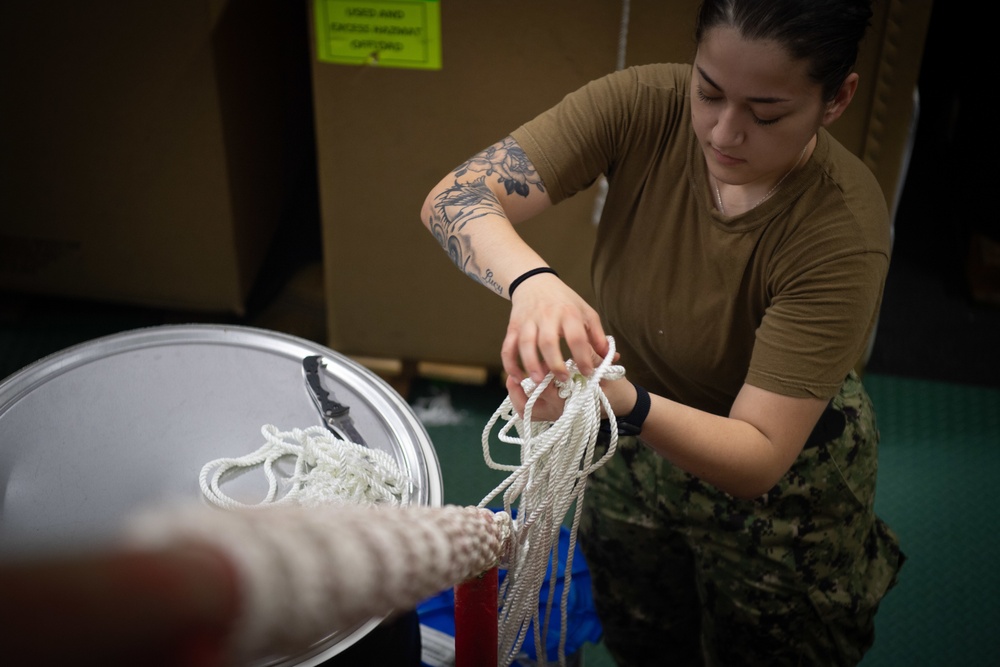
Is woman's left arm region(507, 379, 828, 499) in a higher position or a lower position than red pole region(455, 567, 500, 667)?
higher

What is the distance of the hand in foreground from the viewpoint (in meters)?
0.84

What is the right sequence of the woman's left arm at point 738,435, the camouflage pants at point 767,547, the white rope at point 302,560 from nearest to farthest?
the white rope at point 302,560
the woman's left arm at point 738,435
the camouflage pants at point 767,547

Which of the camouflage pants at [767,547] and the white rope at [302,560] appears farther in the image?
the camouflage pants at [767,547]

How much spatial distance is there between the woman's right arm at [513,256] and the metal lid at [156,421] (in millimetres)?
230

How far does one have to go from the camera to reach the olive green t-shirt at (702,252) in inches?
38.5

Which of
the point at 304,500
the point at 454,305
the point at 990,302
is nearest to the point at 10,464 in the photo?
the point at 304,500

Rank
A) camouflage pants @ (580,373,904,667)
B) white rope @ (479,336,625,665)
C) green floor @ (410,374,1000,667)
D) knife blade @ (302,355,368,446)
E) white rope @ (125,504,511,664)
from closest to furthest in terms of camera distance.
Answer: white rope @ (125,504,511,664)
white rope @ (479,336,625,665)
knife blade @ (302,355,368,446)
camouflage pants @ (580,373,904,667)
green floor @ (410,374,1000,667)

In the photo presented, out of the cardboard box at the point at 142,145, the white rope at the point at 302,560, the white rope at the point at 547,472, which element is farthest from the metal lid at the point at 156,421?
the cardboard box at the point at 142,145

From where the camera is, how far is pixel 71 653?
30 centimetres

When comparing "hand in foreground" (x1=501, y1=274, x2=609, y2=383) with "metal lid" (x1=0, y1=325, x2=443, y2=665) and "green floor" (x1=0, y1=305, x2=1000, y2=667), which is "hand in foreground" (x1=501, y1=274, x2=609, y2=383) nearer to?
"metal lid" (x1=0, y1=325, x2=443, y2=665)

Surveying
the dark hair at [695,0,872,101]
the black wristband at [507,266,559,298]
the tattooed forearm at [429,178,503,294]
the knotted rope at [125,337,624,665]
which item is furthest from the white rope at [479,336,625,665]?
the dark hair at [695,0,872,101]

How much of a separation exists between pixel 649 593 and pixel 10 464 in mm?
989

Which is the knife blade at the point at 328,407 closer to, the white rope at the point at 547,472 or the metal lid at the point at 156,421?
the metal lid at the point at 156,421

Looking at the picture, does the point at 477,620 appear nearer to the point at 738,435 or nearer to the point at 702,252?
the point at 738,435
